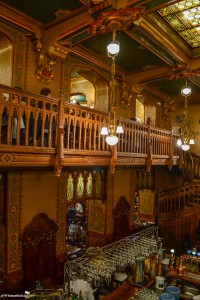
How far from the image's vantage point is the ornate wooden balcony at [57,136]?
504cm

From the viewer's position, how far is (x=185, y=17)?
8.43 m

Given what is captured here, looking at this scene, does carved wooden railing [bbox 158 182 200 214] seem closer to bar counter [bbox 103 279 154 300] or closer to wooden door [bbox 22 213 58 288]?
wooden door [bbox 22 213 58 288]

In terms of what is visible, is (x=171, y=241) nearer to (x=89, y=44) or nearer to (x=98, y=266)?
(x=98, y=266)

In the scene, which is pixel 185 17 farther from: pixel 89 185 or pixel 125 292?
pixel 125 292

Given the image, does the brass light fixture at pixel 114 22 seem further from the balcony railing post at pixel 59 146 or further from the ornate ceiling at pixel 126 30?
the balcony railing post at pixel 59 146

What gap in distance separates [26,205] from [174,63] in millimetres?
7250

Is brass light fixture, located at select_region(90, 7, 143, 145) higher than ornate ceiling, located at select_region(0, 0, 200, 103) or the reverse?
the reverse

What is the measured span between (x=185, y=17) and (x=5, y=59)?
220 inches

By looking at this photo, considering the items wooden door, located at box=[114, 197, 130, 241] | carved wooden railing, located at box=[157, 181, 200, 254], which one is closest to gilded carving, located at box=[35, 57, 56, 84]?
wooden door, located at box=[114, 197, 130, 241]

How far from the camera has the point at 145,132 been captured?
9328 mm

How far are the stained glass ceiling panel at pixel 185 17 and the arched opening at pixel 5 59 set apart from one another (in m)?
4.53

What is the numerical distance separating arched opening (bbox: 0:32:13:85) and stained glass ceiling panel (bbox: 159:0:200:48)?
4.53m

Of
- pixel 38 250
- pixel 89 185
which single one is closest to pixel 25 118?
pixel 38 250

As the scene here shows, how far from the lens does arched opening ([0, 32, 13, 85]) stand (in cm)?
716
